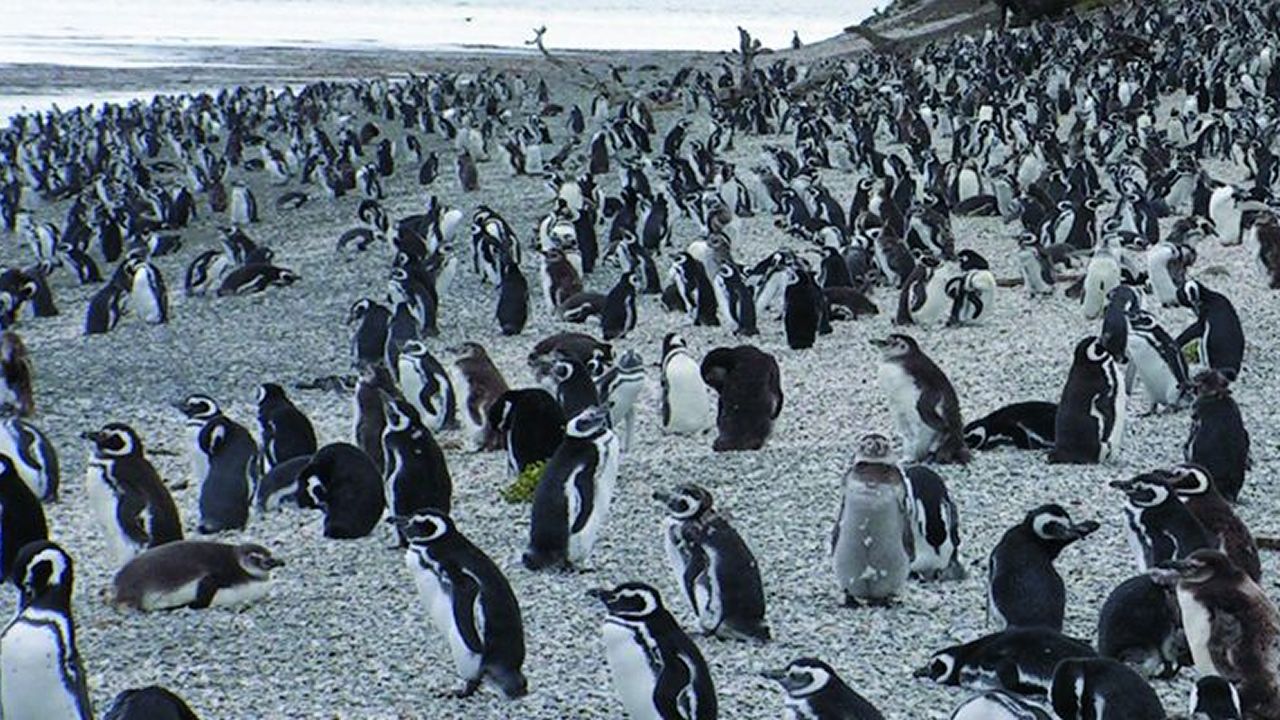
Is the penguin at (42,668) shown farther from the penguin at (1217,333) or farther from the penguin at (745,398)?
the penguin at (1217,333)

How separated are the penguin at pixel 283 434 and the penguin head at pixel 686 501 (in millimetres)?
3645

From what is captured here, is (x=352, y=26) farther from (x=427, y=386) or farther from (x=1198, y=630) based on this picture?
(x=1198, y=630)

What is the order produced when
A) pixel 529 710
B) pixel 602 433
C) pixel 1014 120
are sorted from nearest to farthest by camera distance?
1. pixel 529 710
2. pixel 602 433
3. pixel 1014 120

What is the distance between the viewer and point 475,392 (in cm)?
1123

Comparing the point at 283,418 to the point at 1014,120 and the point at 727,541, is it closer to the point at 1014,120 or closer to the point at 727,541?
the point at 727,541

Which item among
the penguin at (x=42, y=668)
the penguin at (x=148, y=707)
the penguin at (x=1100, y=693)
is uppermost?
the penguin at (x=1100, y=693)

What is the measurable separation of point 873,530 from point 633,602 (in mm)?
1563

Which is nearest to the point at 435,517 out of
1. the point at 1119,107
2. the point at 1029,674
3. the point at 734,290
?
the point at 1029,674

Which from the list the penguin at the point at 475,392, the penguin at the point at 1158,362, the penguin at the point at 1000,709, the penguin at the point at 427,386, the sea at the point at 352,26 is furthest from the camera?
the sea at the point at 352,26

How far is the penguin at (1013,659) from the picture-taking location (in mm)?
5844

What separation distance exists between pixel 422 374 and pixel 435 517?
15.5ft

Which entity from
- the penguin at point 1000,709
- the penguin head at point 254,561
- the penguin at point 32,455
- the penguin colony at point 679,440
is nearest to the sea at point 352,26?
the penguin colony at point 679,440

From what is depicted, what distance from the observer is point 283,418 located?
10141 mm

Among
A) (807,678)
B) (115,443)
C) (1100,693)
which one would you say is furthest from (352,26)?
(1100,693)
